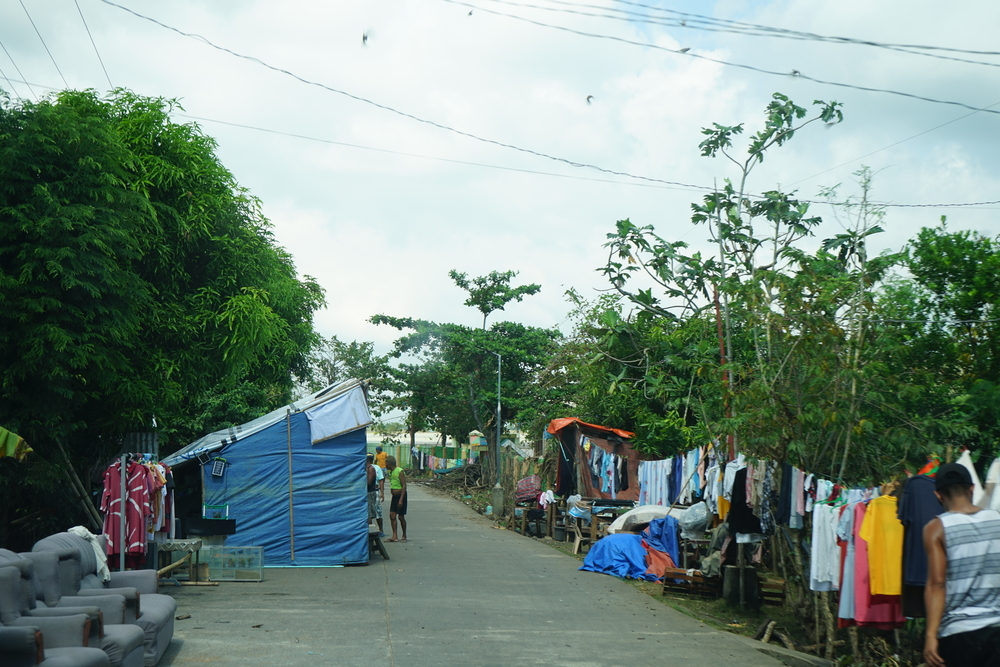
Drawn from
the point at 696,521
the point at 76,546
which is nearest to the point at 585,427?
the point at 696,521

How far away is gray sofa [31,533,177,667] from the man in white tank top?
5937 millimetres

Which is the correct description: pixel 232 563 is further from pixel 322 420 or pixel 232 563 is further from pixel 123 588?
pixel 123 588

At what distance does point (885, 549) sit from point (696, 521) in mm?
5899

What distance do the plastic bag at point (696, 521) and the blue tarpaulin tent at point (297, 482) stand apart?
552 centimetres

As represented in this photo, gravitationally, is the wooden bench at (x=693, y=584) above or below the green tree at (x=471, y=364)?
below

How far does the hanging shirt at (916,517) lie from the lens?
19.1 feet

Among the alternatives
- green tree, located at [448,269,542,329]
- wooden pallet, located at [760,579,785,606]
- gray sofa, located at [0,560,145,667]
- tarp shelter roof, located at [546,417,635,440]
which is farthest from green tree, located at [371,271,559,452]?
gray sofa, located at [0,560,145,667]

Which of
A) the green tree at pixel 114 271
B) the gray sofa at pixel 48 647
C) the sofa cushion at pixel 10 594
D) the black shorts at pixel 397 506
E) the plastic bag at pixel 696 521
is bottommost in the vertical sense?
the black shorts at pixel 397 506

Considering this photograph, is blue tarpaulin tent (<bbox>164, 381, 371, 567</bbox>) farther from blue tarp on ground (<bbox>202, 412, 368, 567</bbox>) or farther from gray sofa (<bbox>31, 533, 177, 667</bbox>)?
gray sofa (<bbox>31, 533, 177, 667</bbox>)

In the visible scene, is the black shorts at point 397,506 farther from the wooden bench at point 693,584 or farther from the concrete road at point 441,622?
the wooden bench at point 693,584

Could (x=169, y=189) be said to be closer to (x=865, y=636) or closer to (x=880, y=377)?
(x=880, y=377)

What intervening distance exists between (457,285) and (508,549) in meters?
27.7

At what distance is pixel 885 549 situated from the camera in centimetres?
723

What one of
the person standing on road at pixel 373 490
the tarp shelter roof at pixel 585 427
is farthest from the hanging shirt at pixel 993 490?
the tarp shelter roof at pixel 585 427
